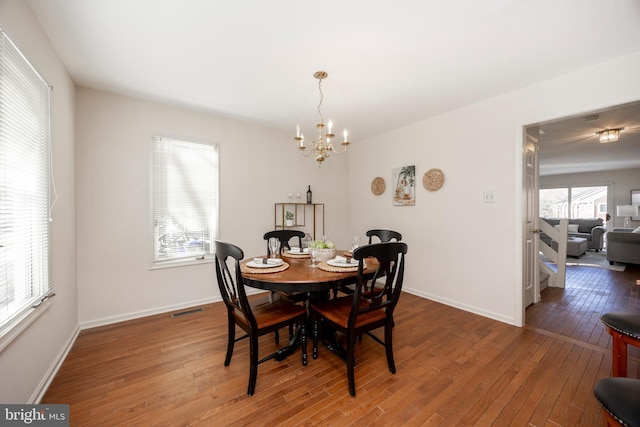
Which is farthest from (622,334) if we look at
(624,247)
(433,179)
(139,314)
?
(624,247)

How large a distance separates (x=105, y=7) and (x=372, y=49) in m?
1.78

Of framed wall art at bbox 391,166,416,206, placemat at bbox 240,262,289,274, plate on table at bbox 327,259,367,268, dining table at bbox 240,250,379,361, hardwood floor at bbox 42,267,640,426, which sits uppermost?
framed wall art at bbox 391,166,416,206

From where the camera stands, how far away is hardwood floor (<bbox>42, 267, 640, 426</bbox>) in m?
1.52

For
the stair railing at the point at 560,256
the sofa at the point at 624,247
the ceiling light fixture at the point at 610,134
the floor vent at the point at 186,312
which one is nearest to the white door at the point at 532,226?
the stair railing at the point at 560,256

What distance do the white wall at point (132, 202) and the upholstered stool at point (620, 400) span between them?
11.2ft

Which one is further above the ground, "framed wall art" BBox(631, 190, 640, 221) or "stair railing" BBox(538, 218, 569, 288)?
"framed wall art" BBox(631, 190, 640, 221)

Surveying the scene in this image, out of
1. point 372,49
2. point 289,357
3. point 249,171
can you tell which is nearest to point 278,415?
point 289,357

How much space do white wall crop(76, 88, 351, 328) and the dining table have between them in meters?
1.52

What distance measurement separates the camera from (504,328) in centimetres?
264

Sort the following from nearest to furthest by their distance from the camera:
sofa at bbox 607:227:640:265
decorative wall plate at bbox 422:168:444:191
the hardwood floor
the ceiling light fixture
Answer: the hardwood floor → decorative wall plate at bbox 422:168:444:191 → the ceiling light fixture → sofa at bbox 607:227:640:265

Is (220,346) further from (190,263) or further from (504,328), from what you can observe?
(504,328)

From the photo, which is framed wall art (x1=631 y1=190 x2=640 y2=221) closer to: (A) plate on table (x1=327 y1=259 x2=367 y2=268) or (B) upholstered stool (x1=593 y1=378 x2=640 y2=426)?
(B) upholstered stool (x1=593 y1=378 x2=640 y2=426)

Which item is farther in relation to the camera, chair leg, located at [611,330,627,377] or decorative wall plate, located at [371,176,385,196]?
decorative wall plate, located at [371,176,385,196]

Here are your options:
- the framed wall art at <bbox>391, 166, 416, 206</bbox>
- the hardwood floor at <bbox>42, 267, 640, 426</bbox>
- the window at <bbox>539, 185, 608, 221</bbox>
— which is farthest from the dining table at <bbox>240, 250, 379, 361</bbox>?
the window at <bbox>539, 185, 608, 221</bbox>
